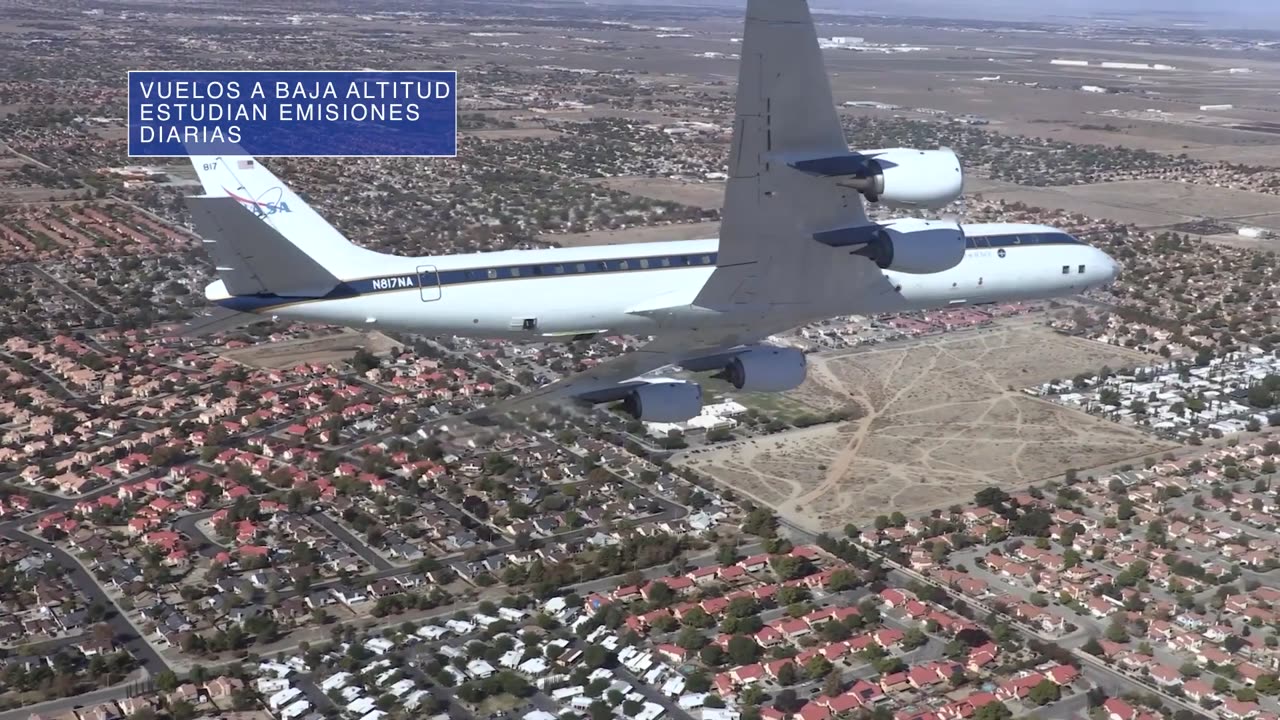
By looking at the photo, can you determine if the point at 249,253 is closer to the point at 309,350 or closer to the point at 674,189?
the point at 309,350

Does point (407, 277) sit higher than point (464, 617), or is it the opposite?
point (407, 277)

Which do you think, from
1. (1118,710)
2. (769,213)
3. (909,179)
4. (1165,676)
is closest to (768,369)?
(769,213)

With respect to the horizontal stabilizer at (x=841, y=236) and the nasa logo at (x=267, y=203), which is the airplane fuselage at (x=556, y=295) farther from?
the nasa logo at (x=267, y=203)

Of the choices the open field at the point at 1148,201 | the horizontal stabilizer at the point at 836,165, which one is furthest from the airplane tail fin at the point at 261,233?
the open field at the point at 1148,201

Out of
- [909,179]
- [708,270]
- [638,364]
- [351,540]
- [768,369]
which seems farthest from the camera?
[351,540]

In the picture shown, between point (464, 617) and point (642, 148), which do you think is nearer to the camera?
point (464, 617)

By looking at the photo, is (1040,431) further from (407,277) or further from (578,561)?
(407,277)

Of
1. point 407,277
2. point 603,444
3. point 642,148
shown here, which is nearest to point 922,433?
point 603,444
